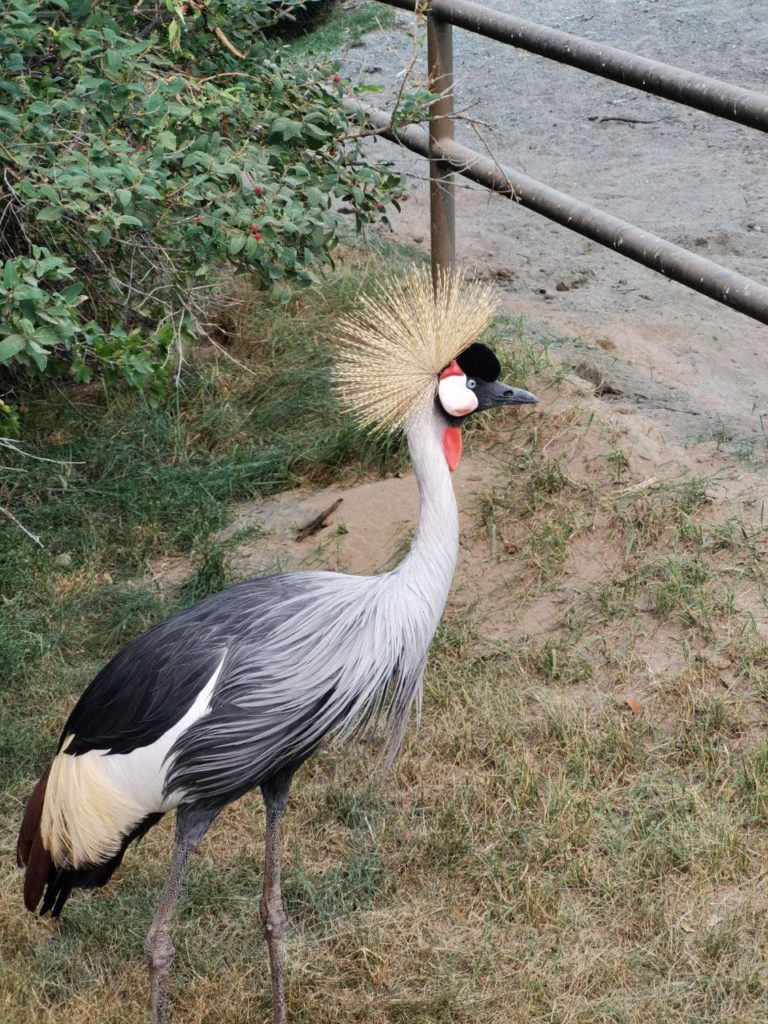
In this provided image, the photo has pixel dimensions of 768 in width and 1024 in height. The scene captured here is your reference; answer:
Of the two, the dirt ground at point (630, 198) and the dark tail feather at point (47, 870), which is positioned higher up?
the dark tail feather at point (47, 870)

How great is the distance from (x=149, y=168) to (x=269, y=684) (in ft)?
4.54

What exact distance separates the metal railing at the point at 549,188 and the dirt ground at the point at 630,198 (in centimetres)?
16

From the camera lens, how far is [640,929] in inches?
103

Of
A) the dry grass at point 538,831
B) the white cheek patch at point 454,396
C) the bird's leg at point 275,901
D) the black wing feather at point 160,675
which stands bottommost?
the dry grass at point 538,831

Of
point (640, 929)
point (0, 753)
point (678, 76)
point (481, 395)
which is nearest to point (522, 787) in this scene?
point (640, 929)

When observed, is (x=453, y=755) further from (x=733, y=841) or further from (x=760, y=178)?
(x=760, y=178)

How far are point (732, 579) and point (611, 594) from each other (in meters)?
0.31

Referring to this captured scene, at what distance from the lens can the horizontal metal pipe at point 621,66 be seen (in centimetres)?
313

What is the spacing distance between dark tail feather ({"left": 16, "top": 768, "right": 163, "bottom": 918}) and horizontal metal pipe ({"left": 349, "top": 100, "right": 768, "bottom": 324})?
196 centimetres

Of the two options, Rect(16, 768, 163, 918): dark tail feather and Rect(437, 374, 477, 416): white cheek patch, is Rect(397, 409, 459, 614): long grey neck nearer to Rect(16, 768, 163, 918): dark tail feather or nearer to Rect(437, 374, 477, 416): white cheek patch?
Rect(437, 374, 477, 416): white cheek patch

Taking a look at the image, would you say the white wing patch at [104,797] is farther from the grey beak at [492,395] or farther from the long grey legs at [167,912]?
the grey beak at [492,395]

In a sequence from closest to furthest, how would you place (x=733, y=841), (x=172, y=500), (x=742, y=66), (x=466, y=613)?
(x=733, y=841)
(x=466, y=613)
(x=172, y=500)
(x=742, y=66)

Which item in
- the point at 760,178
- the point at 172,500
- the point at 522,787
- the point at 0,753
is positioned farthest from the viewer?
the point at 760,178

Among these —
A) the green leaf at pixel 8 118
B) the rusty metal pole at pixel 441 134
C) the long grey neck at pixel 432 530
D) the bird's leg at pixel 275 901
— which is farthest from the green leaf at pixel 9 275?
the rusty metal pole at pixel 441 134
